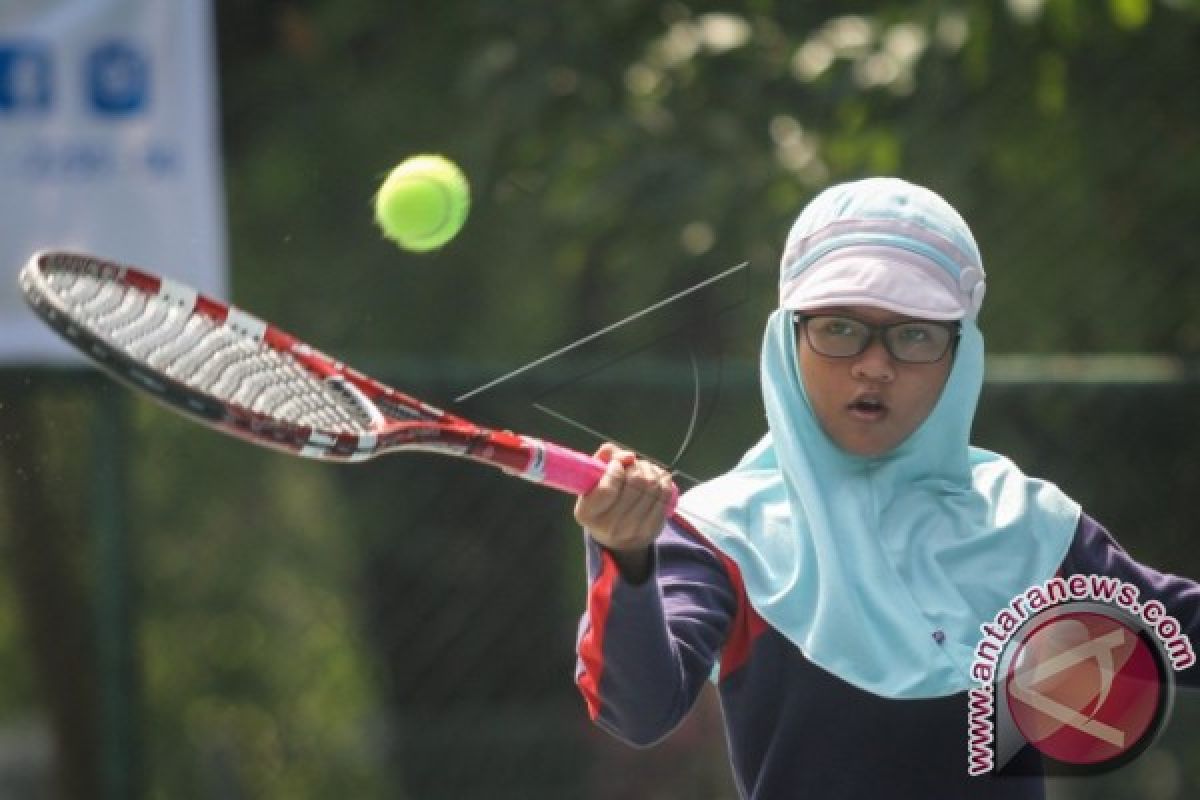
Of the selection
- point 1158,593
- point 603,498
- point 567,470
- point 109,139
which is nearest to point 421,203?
point 567,470

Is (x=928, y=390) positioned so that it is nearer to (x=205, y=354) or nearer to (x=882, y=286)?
(x=882, y=286)

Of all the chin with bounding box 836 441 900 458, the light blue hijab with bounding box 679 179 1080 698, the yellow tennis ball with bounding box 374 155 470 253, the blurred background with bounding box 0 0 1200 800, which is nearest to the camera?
the light blue hijab with bounding box 679 179 1080 698

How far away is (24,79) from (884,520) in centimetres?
364

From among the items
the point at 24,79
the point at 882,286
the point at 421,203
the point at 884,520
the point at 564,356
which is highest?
the point at 24,79

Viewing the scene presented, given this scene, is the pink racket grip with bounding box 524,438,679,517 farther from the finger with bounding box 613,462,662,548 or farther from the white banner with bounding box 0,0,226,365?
the white banner with bounding box 0,0,226,365

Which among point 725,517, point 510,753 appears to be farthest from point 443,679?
point 725,517

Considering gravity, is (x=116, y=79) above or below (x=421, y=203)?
above

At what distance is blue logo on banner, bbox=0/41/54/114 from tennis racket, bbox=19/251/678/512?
3.09m

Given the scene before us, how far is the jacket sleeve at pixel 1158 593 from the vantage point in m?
2.72

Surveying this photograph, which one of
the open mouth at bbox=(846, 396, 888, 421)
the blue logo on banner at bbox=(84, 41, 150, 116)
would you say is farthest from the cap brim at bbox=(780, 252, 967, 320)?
the blue logo on banner at bbox=(84, 41, 150, 116)

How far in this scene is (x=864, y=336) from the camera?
2.65 metres

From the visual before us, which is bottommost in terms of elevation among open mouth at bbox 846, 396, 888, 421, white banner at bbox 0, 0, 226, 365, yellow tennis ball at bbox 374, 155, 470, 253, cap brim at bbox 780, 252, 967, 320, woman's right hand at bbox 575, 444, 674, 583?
woman's right hand at bbox 575, 444, 674, 583

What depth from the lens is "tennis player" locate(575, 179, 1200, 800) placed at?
8.15 ft

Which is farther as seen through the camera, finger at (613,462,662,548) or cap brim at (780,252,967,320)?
cap brim at (780,252,967,320)
